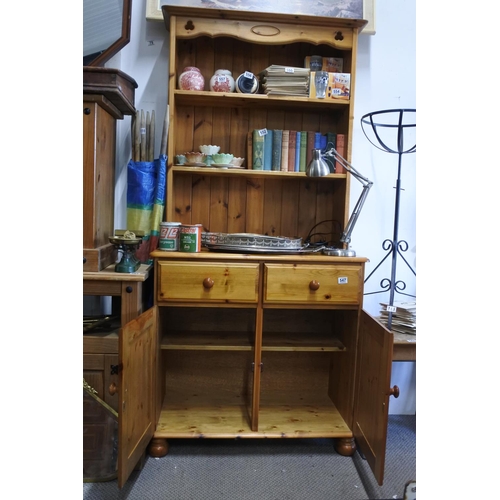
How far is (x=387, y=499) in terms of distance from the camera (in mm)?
1452

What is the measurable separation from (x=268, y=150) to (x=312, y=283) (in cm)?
64

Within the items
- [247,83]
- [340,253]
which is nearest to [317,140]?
[247,83]

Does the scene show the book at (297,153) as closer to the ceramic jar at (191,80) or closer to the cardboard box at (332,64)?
the cardboard box at (332,64)

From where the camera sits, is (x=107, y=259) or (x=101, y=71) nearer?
(x=101, y=71)

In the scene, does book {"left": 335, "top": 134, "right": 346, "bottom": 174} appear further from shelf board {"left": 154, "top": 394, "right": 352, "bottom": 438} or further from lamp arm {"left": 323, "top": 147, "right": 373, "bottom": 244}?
shelf board {"left": 154, "top": 394, "right": 352, "bottom": 438}

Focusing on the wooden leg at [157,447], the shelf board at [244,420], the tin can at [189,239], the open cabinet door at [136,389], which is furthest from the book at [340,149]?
the wooden leg at [157,447]

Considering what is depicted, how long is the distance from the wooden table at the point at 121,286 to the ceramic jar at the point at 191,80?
824 mm

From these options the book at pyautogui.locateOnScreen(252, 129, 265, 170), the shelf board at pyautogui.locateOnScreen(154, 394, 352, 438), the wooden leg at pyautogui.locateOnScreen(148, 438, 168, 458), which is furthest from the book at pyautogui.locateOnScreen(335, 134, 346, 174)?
the wooden leg at pyautogui.locateOnScreen(148, 438, 168, 458)

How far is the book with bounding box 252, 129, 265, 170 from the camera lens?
69.9 inches

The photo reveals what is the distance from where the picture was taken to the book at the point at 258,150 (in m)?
1.78

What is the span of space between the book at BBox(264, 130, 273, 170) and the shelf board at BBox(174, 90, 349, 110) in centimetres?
15
